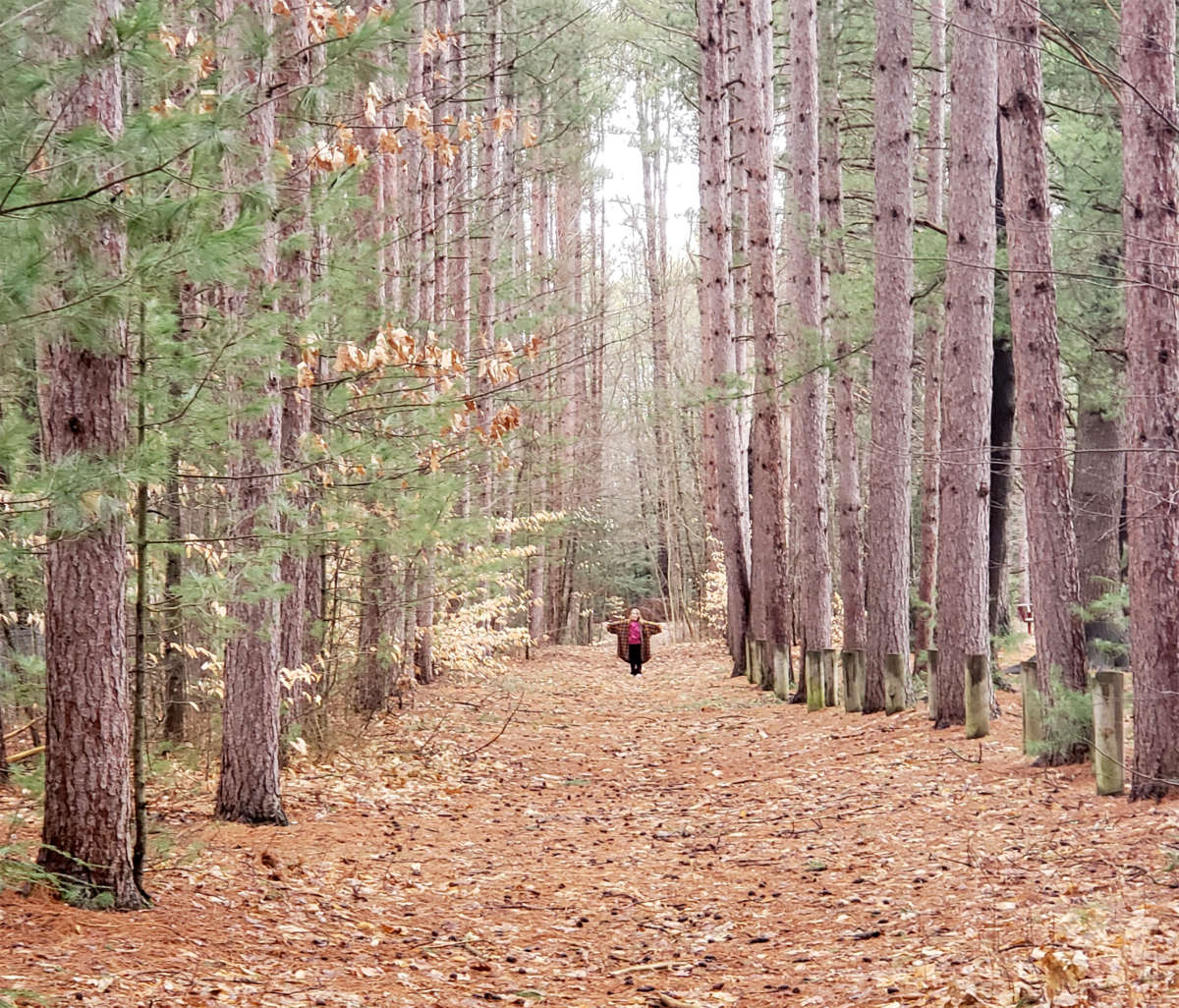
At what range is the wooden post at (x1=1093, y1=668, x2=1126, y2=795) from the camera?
7.58 meters

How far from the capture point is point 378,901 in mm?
6957

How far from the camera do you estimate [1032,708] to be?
29.4 ft

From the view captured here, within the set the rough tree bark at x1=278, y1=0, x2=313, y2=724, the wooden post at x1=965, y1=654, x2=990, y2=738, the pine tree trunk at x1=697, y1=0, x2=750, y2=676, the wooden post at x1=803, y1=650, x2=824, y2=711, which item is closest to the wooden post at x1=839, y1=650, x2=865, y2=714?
the wooden post at x1=803, y1=650, x2=824, y2=711

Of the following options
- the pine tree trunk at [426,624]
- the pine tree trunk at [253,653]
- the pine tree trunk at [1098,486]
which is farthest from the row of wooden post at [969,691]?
the pine tree trunk at [253,653]

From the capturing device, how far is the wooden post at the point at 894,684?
40.8 ft

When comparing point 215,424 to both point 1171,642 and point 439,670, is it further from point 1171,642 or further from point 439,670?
point 439,670

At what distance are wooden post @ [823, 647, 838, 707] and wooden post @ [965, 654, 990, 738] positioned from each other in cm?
381

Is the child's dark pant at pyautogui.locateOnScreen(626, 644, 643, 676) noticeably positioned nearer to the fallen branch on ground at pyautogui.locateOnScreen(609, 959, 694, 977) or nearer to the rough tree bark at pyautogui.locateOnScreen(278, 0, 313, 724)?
the rough tree bark at pyautogui.locateOnScreen(278, 0, 313, 724)

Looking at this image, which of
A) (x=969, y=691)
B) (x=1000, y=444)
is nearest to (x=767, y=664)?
(x=1000, y=444)

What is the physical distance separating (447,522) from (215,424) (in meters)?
4.14

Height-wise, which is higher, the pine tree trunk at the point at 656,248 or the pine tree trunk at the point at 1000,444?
the pine tree trunk at the point at 656,248

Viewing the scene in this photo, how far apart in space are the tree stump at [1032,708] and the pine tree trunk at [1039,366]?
0.54 ft

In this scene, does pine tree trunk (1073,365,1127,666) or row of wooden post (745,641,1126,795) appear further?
pine tree trunk (1073,365,1127,666)

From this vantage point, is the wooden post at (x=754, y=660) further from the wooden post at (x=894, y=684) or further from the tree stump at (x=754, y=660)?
the wooden post at (x=894, y=684)
